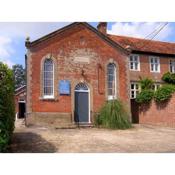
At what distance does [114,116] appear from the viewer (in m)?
21.6

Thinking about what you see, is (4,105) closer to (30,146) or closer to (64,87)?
(30,146)

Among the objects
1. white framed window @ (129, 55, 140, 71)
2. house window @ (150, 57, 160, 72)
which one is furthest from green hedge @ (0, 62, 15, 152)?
house window @ (150, 57, 160, 72)

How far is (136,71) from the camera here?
3089 centimetres

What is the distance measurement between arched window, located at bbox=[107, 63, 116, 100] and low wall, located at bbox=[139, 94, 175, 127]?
10.9ft

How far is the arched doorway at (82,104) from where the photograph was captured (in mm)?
23828

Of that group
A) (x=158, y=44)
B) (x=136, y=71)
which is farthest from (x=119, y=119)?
(x=158, y=44)

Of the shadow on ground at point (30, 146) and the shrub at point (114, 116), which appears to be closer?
the shadow on ground at point (30, 146)

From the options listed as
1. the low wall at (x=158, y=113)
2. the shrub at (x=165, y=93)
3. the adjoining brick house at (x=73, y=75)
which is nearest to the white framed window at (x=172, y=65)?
the low wall at (x=158, y=113)

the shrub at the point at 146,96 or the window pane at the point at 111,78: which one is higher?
the window pane at the point at 111,78

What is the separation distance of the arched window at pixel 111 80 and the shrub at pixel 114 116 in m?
2.45

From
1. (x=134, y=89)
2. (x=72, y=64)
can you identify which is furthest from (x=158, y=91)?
(x=72, y=64)

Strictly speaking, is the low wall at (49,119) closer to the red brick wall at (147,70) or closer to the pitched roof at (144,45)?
the pitched roof at (144,45)

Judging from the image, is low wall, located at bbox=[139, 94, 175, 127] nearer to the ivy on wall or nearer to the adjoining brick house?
the ivy on wall
